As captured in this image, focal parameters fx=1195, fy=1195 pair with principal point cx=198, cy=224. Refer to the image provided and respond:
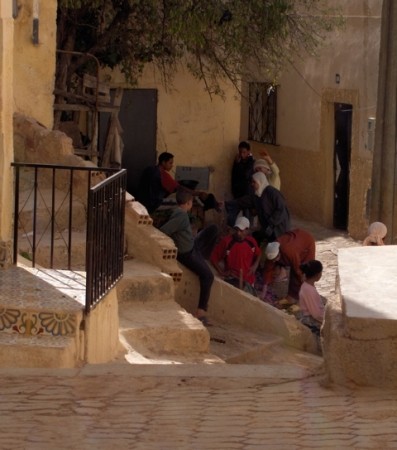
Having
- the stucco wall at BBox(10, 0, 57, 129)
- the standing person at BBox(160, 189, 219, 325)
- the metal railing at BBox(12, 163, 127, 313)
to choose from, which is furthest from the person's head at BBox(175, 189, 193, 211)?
the stucco wall at BBox(10, 0, 57, 129)

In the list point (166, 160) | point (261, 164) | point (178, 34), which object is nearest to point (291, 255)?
point (261, 164)

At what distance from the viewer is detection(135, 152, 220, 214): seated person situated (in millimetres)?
14516

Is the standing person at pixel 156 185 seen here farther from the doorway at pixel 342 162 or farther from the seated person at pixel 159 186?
the doorway at pixel 342 162

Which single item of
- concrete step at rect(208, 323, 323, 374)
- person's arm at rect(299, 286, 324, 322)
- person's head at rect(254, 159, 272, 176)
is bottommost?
concrete step at rect(208, 323, 323, 374)

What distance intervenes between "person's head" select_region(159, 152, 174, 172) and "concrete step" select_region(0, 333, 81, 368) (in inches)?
321

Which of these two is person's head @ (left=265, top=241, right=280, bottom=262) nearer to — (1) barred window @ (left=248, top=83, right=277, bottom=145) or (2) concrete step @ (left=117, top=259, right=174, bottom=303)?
(2) concrete step @ (left=117, top=259, right=174, bottom=303)

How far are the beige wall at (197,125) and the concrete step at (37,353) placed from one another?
913 centimetres

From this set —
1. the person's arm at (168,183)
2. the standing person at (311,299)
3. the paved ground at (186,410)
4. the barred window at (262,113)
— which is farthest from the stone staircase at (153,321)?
the barred window at (262,113)

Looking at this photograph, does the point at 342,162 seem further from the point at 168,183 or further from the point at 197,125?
the point at 168,183

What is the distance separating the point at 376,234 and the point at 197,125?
4.96m

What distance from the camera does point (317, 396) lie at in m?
5.76

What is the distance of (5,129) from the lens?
809 cm

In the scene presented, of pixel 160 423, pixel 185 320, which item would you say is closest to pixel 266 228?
pixel 185 320

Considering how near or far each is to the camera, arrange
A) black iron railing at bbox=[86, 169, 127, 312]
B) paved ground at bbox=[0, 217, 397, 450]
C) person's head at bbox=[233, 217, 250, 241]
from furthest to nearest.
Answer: person's head at bbox=[233, 217, 250, 241], black iron railing at bbox=[86, 169, 127, 312], paved ground at bbox=[0, 217, 397, 450]
